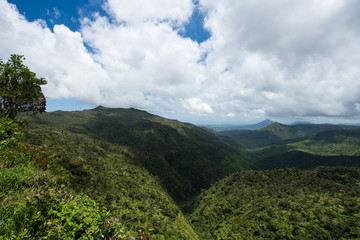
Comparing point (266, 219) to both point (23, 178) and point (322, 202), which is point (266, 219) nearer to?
point (322, 202)

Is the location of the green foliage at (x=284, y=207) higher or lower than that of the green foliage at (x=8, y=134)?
lower

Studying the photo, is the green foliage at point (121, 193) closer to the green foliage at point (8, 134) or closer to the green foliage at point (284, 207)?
the green foliage at point (284, 207)

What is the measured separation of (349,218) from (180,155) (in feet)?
470

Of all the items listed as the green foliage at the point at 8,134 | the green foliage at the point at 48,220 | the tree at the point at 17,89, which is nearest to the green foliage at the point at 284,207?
the green foliage at the point at 48,220

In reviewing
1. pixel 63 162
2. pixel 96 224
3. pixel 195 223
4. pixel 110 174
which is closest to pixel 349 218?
pixel 195 223

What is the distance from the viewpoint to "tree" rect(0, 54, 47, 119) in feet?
77.5

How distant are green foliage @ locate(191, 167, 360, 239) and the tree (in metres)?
73.6

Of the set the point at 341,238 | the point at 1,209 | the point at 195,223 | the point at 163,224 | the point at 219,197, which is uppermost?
the point at 1,209

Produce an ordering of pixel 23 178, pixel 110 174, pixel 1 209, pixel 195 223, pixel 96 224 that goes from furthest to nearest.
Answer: pixel 195 223, pixel 110 174, pixel 23 178, pixel 96 224, pixel 1 209

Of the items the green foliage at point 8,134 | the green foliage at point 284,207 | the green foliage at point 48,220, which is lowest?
the green foliage at point 284,207

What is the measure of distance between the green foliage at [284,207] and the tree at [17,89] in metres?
73.6

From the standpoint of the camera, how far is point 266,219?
54375mm

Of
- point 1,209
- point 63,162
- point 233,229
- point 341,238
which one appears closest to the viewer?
point 1,209

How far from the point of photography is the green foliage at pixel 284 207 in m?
45.1
